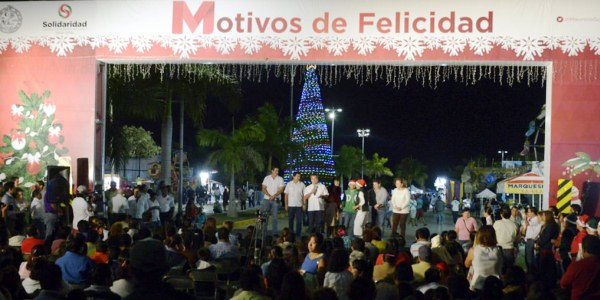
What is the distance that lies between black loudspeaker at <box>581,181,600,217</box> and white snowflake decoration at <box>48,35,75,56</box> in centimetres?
1118

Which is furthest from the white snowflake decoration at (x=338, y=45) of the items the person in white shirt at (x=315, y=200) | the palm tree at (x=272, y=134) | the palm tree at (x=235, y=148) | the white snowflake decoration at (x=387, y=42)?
the palm tree at (x=272, y=134)

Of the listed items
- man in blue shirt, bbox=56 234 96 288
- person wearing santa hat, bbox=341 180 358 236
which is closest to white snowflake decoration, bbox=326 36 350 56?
person wearing santa hat, bbox=341 180 358 236

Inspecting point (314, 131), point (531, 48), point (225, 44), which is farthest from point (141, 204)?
point (314, 131)

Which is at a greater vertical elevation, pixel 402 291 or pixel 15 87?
pixel 15 87

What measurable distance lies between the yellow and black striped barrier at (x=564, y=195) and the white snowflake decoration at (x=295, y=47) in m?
5.88

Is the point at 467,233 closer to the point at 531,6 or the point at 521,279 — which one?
the point at 531,6

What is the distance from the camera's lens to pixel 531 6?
14.7 meters

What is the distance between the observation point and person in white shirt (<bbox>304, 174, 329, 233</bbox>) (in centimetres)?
1586

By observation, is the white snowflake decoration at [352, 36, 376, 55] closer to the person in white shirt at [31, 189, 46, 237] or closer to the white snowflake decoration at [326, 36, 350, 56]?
the white snowflake decoration at [326, 36, 350, 56]

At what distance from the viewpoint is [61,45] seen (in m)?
15.7

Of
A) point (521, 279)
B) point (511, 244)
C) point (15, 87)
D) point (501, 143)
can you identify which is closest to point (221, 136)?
point (15, 87)

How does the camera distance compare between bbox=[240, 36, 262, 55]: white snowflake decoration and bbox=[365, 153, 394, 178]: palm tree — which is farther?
bbox=[365, 153, 394, 178]: palm tree

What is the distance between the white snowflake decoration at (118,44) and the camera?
15516 mm

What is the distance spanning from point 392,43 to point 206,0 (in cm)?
409
